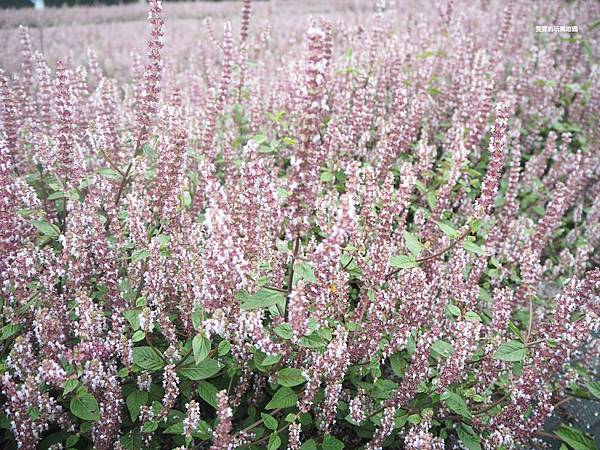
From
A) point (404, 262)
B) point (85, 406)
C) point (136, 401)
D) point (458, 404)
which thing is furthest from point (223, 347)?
point (458, 404)

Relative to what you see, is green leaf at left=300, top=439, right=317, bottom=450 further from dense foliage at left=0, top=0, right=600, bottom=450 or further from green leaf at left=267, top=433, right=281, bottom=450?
green leaf at left=267, top=433, right=281, bottom=450

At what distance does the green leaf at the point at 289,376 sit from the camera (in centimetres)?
261

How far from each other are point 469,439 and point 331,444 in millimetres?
917

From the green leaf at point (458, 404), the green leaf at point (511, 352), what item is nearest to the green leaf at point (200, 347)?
the green leaf at point (458, 404)

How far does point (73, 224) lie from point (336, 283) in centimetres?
154

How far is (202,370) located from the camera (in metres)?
2.66

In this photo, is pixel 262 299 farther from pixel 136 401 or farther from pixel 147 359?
pixel 136 401

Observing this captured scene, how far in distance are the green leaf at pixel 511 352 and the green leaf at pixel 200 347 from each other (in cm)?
172

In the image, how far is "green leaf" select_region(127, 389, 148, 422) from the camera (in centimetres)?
267

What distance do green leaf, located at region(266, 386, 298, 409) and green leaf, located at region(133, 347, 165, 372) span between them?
664mm

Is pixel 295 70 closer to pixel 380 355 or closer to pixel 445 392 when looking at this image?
pixel 380 355

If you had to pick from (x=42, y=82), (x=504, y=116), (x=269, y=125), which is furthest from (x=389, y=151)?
(x=42, y=82)

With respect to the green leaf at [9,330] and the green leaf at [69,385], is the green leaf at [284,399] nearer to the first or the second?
the green leaf at [69,385]

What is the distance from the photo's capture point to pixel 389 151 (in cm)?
374
